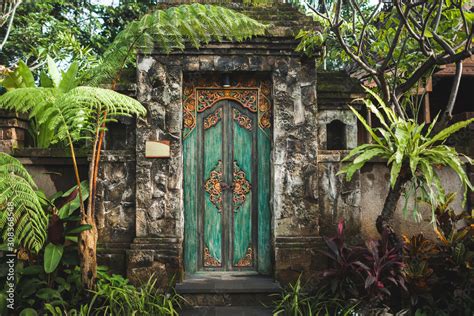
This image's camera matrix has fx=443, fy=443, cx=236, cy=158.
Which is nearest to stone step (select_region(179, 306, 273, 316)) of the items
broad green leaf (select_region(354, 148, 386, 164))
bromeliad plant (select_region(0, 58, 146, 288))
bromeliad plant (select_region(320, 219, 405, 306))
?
bromeliad plant (select_region(320, 219, 405, 306))

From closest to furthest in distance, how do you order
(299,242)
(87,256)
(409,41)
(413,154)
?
(413,154) < (87,256) < (299,242) < (409,41)

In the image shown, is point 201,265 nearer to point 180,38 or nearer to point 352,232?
point 352,232

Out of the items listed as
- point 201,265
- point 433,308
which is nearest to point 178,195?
point 201,265

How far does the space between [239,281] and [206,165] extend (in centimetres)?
153

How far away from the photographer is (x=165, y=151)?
18.0 ft

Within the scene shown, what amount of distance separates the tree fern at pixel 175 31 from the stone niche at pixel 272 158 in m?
0.26

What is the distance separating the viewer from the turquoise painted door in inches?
226

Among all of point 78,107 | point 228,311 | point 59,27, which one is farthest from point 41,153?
point 59,27

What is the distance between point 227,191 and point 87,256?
1937 millimetres

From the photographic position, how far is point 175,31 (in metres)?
4.88

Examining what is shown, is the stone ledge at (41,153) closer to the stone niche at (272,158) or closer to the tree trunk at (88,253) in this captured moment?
the stone niche at (272,158)

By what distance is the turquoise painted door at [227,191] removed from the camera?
5750mm

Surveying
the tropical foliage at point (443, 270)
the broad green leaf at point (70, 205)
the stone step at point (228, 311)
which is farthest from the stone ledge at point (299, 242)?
the broad green leaf at point (70, 205)

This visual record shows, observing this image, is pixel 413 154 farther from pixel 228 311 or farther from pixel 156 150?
pixel 156 150
